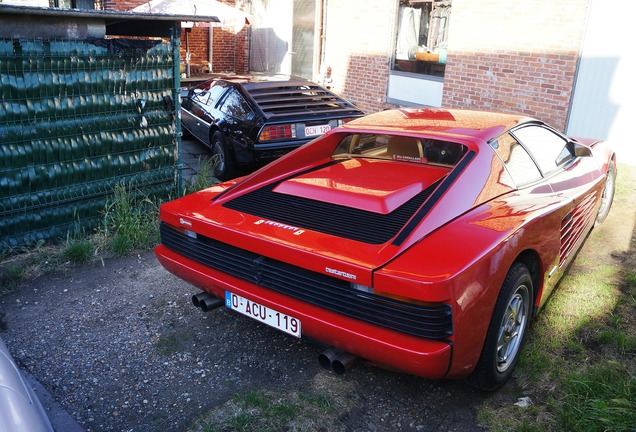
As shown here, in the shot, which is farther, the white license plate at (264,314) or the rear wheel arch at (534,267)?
the rear wheel arch at (534,267)

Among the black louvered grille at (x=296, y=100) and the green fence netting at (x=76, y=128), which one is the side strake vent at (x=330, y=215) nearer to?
the green fence netting at (x=76, y=128)

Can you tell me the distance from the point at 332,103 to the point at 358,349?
5.48 meters

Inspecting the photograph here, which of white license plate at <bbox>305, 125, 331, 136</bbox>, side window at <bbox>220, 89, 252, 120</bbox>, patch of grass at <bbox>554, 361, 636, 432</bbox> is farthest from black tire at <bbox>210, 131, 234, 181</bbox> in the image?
patch of grass at <bbox>554, 361, 636, 432</bbox>

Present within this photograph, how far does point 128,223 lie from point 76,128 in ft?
3.21

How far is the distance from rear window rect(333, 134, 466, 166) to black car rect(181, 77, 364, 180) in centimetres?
279

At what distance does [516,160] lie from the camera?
3.71 metres

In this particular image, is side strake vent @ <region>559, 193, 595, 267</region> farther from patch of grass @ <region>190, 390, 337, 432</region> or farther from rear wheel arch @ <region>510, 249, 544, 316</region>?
patch of grass @ <region>190, 390, 337, 432</region>

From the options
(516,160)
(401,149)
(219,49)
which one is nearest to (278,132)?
(401,149)

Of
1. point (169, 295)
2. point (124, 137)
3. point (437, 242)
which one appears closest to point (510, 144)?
point (437, 242)

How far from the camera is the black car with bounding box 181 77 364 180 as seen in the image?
7062mm

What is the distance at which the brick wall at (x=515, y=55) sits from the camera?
8.25 meters

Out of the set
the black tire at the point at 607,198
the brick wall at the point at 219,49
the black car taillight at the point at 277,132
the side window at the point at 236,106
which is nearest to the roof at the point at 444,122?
the black tire at the point at 607,198

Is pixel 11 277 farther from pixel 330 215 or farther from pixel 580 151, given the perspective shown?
pixel 580 151

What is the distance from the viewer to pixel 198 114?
8.52m
